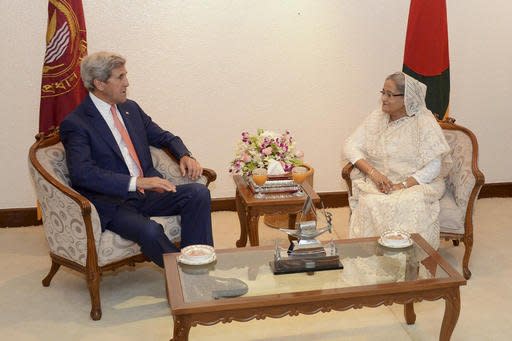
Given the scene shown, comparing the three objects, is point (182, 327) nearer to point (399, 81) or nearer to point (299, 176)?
point (299, 176)

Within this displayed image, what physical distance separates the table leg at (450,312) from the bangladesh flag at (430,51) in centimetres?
250

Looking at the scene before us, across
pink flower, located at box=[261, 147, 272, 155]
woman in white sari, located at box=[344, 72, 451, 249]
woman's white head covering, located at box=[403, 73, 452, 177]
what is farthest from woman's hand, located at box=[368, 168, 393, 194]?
pink flower, located at box=[261, 147, 272, 155]

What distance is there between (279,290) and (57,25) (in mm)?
3060

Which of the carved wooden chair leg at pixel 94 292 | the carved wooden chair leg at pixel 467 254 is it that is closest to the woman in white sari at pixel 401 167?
the carved wooden chair leg at pixel 467 254

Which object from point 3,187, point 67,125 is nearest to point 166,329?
point 67,125

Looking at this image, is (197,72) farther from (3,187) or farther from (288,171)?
(3,187)

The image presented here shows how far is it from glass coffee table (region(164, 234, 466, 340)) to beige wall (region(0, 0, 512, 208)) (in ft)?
7.89

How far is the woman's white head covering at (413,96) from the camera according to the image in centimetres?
523

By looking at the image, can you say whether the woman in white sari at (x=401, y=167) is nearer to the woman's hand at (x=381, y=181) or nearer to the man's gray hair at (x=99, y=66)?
the woman's hand at (x=381, y=181)

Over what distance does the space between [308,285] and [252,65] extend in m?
3.00

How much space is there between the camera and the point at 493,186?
7.12 metres

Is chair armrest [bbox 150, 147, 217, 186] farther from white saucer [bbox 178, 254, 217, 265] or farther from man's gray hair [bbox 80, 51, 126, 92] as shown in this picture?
white saucer [bbox 178, 254, 217, 265]

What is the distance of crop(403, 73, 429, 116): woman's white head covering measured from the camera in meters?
5.23

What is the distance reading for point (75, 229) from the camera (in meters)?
4.67
